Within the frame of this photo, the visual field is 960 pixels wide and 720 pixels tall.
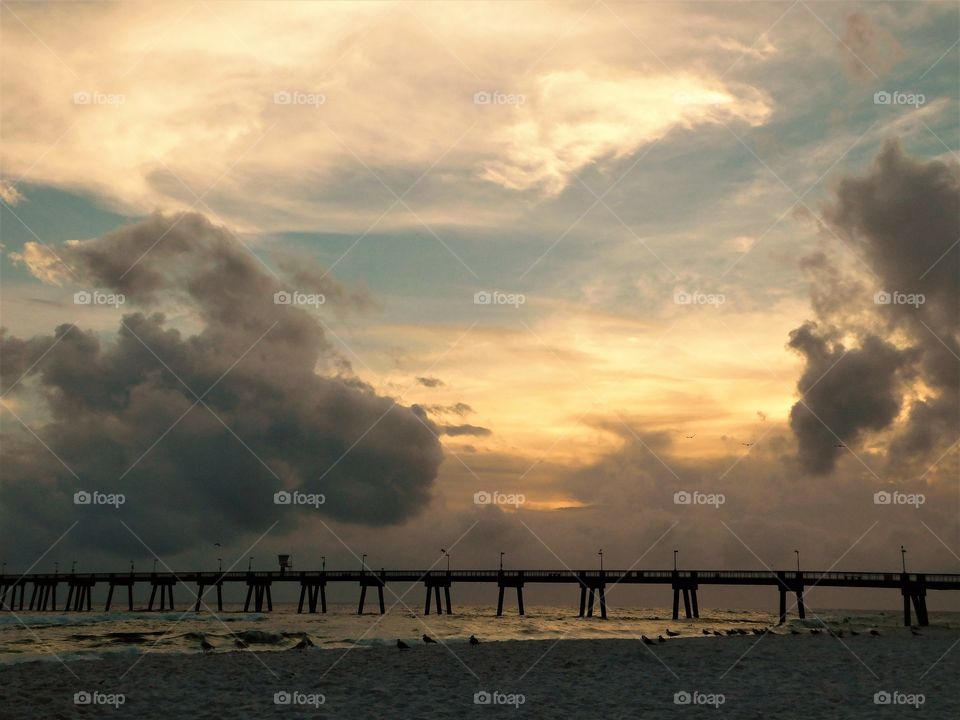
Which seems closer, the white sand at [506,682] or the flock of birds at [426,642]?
the white sand at [506,682]

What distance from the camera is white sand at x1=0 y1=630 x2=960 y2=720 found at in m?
19.8

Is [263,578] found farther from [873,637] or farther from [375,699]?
[375,699]

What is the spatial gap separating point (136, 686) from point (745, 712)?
16.5 m

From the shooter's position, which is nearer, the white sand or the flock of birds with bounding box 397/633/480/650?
the white sand

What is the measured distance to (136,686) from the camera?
76.0 feet

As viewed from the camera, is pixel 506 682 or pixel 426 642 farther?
pixel 426 642

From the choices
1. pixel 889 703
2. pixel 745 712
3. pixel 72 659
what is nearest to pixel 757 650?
pixel 889 703

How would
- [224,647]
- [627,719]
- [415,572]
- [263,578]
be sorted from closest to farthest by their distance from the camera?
[627,719] → [224,647] → [415,572] → [263,578]

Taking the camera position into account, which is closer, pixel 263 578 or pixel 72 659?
pixel 72 659

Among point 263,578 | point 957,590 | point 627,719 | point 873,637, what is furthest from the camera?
point 263,578

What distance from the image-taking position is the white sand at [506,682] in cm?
1975

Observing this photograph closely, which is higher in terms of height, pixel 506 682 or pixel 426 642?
pixel 506 682

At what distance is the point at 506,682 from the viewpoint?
24.8 m

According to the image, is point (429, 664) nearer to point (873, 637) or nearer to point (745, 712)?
point (745, 712)
